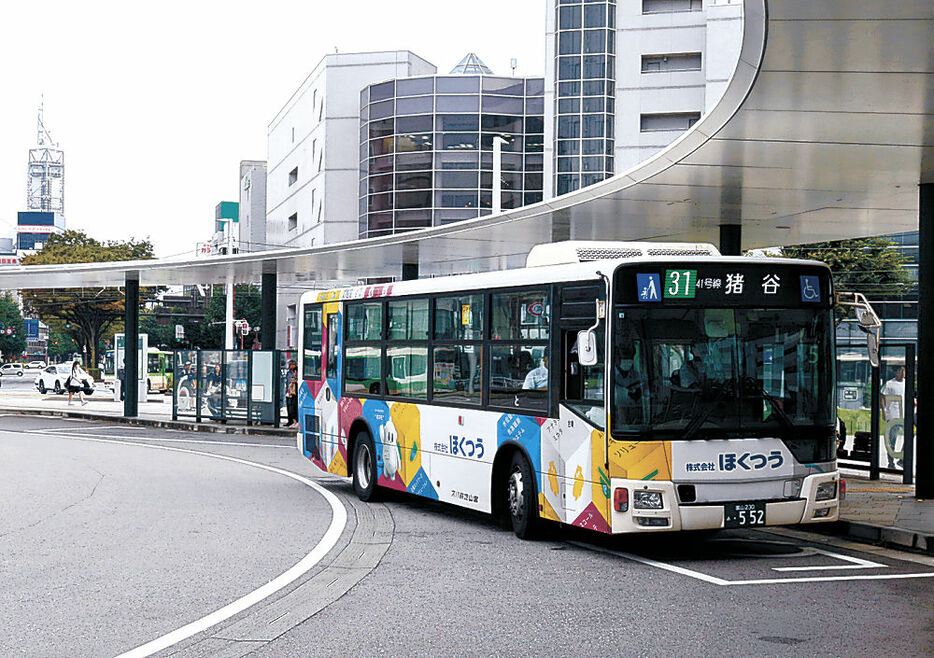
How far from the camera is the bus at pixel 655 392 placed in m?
10.7

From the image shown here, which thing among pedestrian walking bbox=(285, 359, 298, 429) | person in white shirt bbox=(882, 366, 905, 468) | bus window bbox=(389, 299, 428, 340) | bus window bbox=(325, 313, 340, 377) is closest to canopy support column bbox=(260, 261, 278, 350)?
pedestrian walking bbox=(285, 359, 298, 429)

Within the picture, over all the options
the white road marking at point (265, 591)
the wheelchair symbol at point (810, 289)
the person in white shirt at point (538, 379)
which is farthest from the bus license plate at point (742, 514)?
the white road marking at point (265, 591)

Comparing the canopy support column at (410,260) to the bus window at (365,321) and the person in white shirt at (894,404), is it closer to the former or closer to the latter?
the bus window at (365,321)

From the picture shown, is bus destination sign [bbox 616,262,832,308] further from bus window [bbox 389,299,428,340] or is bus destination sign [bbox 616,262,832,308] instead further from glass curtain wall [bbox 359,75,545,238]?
glass curtain wall [bbox 359,75,545,238]

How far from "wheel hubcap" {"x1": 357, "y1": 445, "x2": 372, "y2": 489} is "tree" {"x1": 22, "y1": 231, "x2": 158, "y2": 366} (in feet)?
199

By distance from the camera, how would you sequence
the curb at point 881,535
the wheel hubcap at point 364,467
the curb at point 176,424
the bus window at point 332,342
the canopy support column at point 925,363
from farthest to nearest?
the curb at point 176,424 → the bus window at point 332,342 → the wheel hubcap at point 364,467 → the canopy support column at point 925,363 → the curb at point 881,535

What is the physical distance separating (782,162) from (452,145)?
170 ft

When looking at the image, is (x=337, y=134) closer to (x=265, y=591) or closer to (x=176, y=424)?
(x=176, y=424)

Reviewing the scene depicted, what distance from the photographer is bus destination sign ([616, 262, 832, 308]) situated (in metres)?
11.0

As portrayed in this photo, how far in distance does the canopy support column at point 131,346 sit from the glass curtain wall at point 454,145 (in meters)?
31.3

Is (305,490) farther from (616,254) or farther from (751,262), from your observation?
(751,262)

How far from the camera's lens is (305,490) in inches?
683

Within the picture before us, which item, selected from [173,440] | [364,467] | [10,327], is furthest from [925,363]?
[10,327]

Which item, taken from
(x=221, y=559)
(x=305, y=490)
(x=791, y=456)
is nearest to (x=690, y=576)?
(x=791, y=456)
